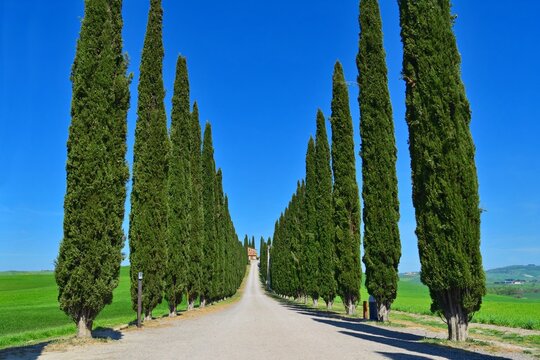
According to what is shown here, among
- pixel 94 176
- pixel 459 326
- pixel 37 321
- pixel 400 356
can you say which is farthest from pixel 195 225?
pixel 400 356

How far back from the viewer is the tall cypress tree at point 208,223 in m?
34.1

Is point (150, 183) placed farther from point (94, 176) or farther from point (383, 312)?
point (383, 312)

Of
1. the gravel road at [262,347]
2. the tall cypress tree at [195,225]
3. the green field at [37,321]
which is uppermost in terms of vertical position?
the tall cypress tree at [195,225]

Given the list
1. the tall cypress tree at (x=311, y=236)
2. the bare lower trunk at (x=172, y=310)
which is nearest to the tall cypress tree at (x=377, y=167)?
the bare lower trunk at (x=172, y=310)

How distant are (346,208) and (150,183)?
1075cm

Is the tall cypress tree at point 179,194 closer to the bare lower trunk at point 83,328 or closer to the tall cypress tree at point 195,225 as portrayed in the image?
the tall cypress tree at point 195,225

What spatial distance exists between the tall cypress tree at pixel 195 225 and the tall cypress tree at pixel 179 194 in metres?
2.39

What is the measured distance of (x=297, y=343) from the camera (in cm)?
1123

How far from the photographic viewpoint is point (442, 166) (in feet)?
39.1

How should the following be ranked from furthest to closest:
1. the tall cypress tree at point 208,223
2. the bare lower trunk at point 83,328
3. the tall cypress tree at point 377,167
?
the tall cypress tree at point 208,223 < the tall cypress tree at point 377,167 < the bare lower trunk at point 83,328

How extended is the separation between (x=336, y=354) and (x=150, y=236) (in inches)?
454

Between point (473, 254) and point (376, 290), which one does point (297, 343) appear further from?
point (376, 290)

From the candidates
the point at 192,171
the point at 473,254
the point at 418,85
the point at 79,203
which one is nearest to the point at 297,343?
the point at 473,254

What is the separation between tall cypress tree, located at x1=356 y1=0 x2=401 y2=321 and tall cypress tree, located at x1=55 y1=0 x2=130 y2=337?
11096mm
